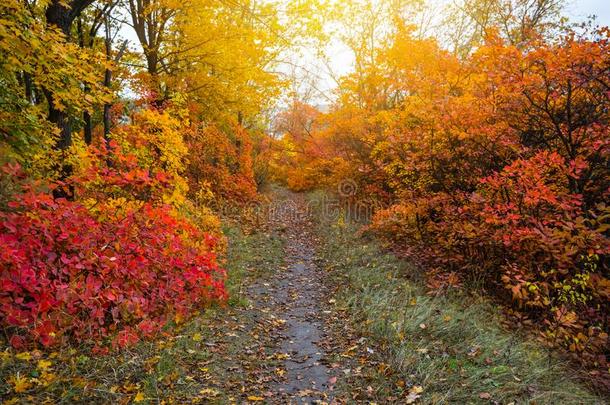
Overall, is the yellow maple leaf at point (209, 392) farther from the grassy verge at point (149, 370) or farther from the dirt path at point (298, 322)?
the dirt path at point (298, 322)

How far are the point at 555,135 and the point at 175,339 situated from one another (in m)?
8.22

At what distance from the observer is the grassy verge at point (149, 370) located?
3.99 meters

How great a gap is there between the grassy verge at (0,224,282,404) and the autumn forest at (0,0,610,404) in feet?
0.09

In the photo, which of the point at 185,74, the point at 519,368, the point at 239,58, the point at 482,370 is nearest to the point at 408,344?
the point at 482,370

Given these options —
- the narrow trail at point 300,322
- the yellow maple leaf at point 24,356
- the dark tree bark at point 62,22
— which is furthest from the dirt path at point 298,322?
the dark tree bark at point 62,22

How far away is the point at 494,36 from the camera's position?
8008 mm

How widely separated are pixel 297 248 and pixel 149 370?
869 cm

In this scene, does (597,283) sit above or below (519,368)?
above

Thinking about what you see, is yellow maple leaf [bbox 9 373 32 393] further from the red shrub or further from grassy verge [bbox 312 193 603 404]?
grassy verge [bbox 312 193 603 404]

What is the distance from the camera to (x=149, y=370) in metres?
4.67

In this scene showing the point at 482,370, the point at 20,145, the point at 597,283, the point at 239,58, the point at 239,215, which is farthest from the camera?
the point at 239,215

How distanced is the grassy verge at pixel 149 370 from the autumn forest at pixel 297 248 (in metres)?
0.03

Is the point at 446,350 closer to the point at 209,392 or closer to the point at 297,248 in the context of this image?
the point at 209,392

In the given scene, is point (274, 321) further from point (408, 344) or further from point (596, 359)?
point (596, 359)
